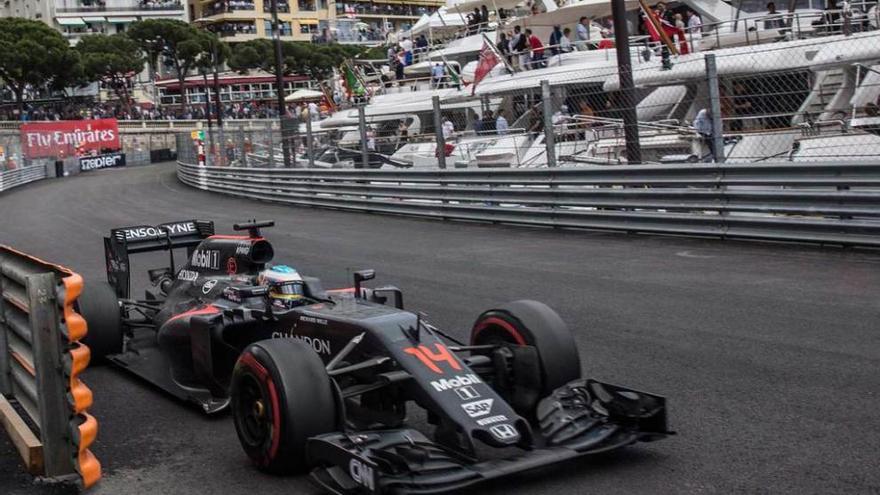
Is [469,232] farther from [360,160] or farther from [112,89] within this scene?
[112,89]

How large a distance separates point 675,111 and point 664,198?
440 centimetres

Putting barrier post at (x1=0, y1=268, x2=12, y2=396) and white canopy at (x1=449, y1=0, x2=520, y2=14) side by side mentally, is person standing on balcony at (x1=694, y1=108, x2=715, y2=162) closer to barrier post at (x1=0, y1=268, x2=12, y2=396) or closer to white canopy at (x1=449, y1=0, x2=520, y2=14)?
barrier post at (x1=0, y1=268, x2=12, y2=396)

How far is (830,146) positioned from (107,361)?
7.87 meters

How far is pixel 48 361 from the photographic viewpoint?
4684 mm

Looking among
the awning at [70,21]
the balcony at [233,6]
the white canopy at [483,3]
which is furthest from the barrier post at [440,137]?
the awning at [70,21]

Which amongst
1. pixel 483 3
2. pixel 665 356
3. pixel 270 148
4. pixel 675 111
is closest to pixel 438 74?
pixel 483 3

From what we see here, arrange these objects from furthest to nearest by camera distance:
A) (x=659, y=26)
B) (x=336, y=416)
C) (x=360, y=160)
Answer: (x=360, y=160), (x=659, y=26), (x=336, y=416)

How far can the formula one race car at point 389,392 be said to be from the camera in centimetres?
424

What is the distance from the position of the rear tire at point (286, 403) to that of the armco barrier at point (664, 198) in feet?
22.9

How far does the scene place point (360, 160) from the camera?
21.3 metres

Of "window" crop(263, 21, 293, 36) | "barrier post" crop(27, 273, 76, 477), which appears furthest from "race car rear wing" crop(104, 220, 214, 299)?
"window" crop(263, 21, 293, 36)

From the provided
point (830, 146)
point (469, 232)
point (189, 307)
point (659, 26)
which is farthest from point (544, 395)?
point (659, 26)

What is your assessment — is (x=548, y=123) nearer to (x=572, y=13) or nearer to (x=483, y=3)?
(x=572, y=13)

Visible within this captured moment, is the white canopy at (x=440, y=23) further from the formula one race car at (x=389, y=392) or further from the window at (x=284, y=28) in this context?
the window at (x=284, y=28)
